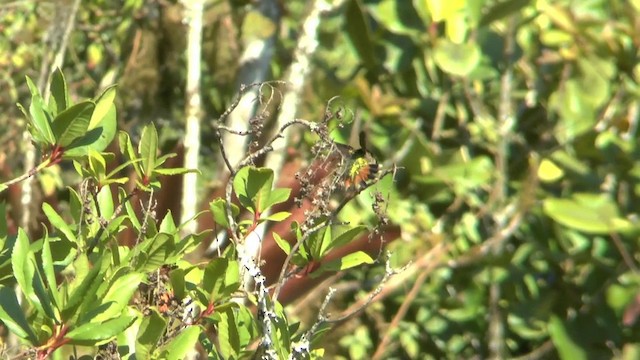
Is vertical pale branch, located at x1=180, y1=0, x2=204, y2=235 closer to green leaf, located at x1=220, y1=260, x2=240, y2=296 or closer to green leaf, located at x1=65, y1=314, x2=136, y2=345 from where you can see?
green leaf, located at x1=220, y1=260, x2=240, y2=296

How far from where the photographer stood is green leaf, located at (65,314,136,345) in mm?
1036

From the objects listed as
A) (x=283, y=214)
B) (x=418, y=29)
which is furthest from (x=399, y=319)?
(x=283, y=214)

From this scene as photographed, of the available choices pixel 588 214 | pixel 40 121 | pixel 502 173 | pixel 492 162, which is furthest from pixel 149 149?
pixel 492 162

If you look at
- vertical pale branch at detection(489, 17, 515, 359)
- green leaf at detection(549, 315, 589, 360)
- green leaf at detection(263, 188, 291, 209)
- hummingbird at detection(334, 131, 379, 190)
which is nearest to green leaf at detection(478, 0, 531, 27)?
vertical pale branch at detection(489, 17, 515, 359)

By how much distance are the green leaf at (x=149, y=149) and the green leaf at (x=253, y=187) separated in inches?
4.0

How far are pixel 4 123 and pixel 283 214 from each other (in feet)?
10.5

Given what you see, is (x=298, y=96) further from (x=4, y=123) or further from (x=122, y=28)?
(x=4, y=123)

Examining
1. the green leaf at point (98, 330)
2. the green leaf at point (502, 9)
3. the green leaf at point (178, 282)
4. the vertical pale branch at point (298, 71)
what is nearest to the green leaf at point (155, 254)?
the green leaf at point (178, 282)

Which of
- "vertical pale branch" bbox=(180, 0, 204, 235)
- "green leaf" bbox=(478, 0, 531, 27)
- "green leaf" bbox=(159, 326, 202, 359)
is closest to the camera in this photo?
"green leaf" bbox=(159, 326, 202, 359)

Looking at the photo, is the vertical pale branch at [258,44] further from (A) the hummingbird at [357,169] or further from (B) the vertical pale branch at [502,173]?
(A) the hummingbird at [357,169]

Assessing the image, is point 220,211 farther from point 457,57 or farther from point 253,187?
point 457,57

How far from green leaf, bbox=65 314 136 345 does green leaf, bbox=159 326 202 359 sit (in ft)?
0.36

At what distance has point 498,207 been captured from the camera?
314 cm

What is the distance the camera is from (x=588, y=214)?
2.92 m
